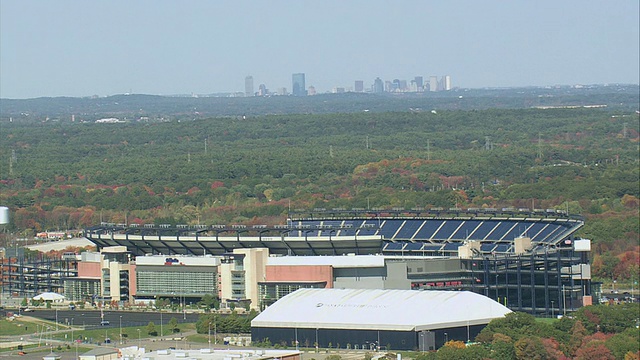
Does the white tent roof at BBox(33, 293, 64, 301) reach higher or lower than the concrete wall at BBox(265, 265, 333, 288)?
lower

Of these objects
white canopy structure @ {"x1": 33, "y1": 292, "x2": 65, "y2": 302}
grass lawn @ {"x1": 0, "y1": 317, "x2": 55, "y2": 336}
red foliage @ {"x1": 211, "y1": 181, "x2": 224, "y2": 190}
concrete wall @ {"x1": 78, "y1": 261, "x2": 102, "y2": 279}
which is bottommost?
red foliage @ {"x1": 211, "y1": 181, "x2": 224, "y2": 190}

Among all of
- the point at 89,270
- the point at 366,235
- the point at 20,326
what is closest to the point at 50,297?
the point at 89,270

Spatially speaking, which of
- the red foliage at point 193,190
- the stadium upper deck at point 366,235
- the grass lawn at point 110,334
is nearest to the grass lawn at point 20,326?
the grass lawn at point 110,334

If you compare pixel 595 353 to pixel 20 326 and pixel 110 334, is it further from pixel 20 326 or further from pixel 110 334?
pixel 20 326

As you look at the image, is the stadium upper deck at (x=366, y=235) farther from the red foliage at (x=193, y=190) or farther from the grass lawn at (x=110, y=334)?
the red foliage at (x=193, y=190)

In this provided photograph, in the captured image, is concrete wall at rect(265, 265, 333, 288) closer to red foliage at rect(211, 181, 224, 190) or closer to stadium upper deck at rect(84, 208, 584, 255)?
stadium upper deck at rect(84, 208, 584, 255)

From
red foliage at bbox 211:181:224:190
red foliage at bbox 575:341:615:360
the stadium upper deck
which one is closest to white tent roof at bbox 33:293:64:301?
the stadium upper deck

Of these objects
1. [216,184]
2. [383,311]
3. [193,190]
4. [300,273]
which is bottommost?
[193,190]

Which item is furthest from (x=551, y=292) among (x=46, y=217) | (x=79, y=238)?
(x=46, y=217)
